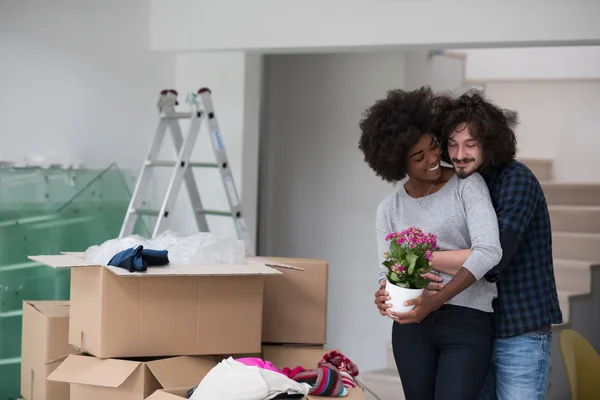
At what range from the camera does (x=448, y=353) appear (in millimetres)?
2248

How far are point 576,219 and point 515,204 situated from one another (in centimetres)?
320

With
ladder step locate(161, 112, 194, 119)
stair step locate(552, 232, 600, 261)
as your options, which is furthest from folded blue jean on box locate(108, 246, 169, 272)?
stair step locate(552, 232, 600, 261)

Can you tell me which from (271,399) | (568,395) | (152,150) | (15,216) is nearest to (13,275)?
(15,216)

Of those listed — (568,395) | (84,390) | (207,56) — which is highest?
(207,56)

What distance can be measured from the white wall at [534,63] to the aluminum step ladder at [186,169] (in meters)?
2.66

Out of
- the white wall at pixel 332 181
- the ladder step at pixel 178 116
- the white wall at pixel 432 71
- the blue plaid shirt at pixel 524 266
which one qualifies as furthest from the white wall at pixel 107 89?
the blue plaid shirt at pixel 524 266

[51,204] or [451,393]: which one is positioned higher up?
[51,204]

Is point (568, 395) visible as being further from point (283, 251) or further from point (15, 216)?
point (15, 216)

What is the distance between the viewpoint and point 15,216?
3.89 m

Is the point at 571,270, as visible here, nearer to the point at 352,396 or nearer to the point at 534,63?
the point at 534,63

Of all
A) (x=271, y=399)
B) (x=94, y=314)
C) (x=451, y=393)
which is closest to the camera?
(x=451, y=393)

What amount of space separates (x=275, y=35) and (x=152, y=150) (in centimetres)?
87

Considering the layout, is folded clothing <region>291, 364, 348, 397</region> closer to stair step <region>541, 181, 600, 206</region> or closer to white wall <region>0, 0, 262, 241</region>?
white wall <region>0, 0, 262, 241</region>

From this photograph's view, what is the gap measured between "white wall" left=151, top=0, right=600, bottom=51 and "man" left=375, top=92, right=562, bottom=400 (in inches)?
64.4
